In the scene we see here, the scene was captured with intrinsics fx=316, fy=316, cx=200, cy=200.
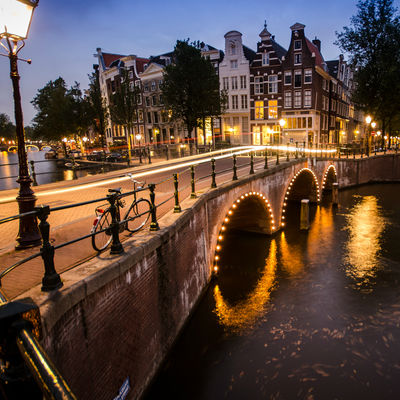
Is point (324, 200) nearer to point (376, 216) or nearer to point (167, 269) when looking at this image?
point (376, 216)

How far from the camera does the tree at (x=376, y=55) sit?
3123 centimetres

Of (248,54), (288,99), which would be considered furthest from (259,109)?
(248,54)

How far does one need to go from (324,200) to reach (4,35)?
2495 centimetres

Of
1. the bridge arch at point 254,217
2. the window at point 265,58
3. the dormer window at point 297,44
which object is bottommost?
the bridge arch at point 254,217

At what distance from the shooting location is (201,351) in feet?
27.2

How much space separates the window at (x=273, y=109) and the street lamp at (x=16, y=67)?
35.6 metres

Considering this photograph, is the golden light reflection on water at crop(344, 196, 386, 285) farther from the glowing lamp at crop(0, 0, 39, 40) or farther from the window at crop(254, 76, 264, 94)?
the window at crop(254, 76, 264, 94)

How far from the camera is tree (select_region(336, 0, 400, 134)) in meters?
31.2

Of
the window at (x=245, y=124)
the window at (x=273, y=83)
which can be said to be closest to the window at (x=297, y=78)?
the window at (x=273, y=83)

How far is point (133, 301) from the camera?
17.7 feet

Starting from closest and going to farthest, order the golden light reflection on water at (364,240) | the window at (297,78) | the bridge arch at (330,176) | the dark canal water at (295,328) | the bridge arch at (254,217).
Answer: the dark canal water at (295,328)
the golden light reflection on water at (364,240)
the bridge arch at (254,217)
the bridge arch at (330,176)
the window at (297,78)

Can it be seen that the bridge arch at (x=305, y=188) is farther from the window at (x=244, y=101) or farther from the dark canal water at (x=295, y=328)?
the window at (x=244, y=101)

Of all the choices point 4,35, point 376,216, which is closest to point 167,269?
point 4,35

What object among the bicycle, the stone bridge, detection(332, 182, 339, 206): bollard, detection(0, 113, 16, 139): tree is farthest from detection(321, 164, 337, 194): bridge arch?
detection(0, 113, 16, 139): tree
